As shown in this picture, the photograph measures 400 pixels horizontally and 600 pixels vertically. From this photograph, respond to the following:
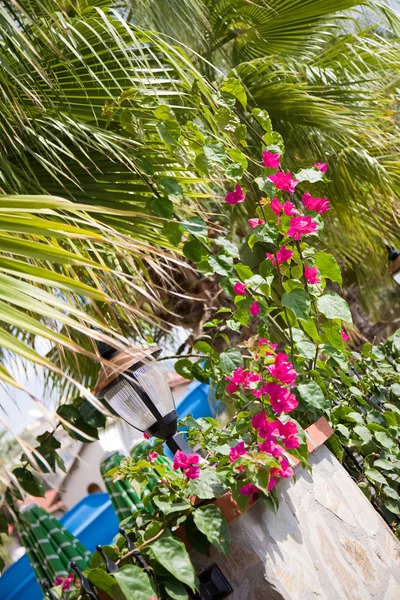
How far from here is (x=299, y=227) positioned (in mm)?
1925

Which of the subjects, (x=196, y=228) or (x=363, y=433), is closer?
(x=196, y=228)

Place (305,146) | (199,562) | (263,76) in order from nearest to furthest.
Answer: (199,562) < (263,76) < (305,146)

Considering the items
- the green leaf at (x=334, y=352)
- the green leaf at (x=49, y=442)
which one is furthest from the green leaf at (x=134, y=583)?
the green leaf at (x=49, y=442)

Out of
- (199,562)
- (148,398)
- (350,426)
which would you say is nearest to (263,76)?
(350,426)

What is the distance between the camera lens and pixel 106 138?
210cm

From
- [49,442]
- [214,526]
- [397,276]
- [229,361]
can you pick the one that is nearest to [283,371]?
[229,361]

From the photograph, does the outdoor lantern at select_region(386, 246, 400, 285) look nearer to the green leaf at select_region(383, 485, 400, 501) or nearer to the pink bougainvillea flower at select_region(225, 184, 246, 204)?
the green leaf at select_region(383, 485, 400, 501)

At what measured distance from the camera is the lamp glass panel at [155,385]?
5.96ft

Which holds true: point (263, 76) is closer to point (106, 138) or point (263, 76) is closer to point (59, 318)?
point (106, 138)

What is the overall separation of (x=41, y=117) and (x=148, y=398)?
103 centimetres

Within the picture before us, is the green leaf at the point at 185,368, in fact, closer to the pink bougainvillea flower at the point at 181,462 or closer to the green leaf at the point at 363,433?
the pink bougainvillea flower at the point at 181,462

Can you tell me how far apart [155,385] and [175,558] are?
1.75 ft

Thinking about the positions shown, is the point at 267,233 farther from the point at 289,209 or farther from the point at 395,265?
the point at 395,265

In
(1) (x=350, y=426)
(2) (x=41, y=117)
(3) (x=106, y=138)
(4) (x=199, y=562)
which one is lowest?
(1) (x=350, y=426)
